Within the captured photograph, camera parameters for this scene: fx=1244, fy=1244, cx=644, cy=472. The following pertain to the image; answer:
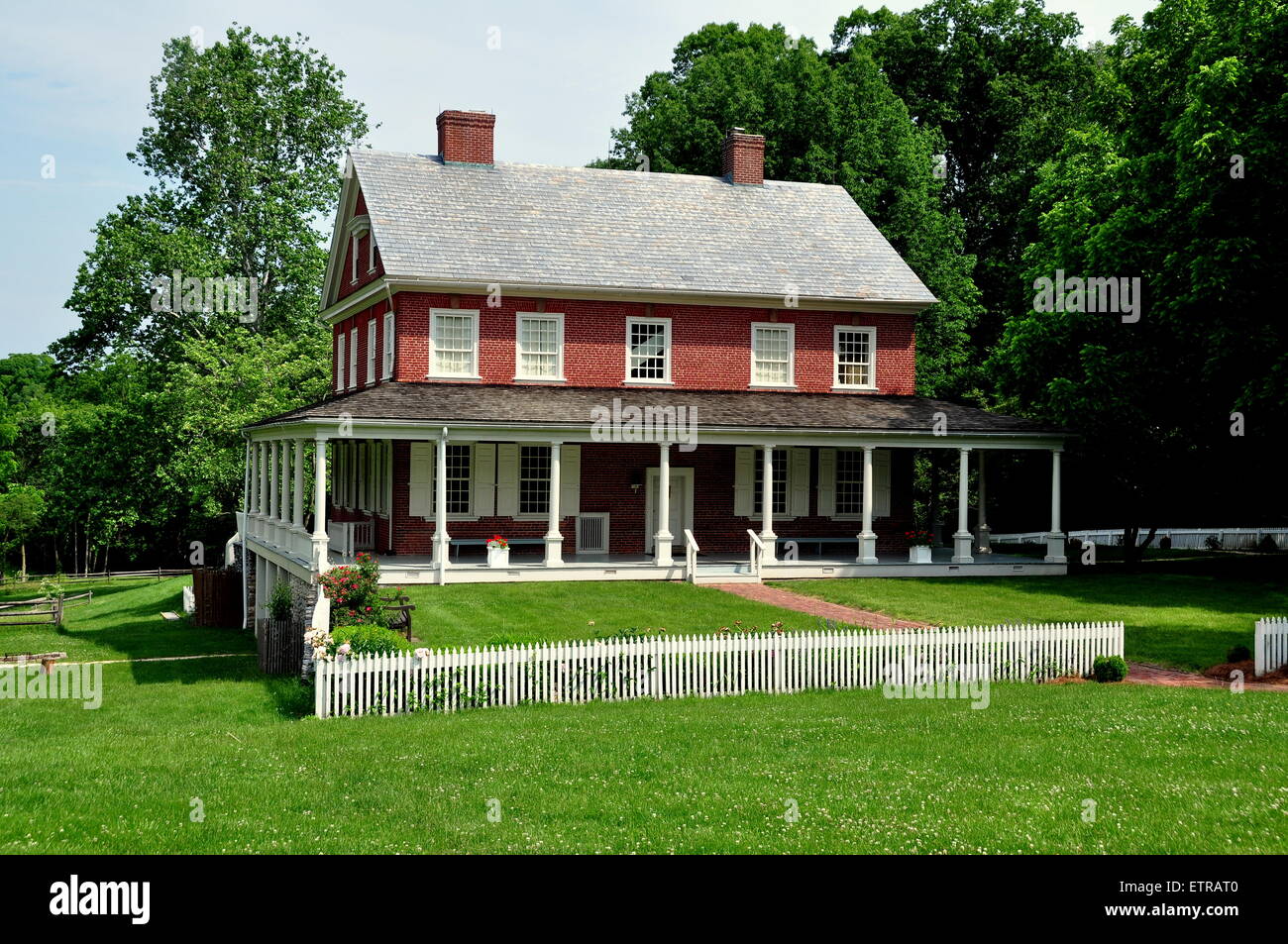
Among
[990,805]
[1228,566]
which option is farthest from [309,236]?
[990,805]

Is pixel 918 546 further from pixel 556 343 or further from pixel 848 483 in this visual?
pixel 556 343

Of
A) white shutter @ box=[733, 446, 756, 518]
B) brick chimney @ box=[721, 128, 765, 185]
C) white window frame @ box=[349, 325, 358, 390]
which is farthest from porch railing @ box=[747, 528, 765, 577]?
brick chimney @ box=[721, 128, 765, 185]

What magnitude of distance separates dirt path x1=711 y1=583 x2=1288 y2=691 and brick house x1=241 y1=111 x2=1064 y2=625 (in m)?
1.60

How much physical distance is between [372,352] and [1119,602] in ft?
65.4

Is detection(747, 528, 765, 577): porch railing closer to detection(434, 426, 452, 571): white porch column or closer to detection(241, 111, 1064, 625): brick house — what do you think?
detection(241, 111, 1064, 625): brick house

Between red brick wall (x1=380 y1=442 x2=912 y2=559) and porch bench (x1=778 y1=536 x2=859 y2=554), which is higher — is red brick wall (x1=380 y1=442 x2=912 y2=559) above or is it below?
above

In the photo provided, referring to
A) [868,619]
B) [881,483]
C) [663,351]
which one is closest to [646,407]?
[663,351]

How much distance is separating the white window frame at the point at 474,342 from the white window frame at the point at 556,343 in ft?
3.29

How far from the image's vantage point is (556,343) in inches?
1261

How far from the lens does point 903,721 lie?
48.8ft

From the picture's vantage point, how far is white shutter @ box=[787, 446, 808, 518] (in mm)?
32969

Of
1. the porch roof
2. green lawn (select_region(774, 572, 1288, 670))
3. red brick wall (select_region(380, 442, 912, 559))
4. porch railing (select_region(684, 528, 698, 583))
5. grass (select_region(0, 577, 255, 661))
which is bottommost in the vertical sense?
grass (select_region(0, 577, 255, 661))

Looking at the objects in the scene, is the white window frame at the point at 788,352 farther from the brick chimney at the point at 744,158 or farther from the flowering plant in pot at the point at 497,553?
the flowering plant in pot at the point at 497,553

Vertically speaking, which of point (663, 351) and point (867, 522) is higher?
point (663, 351)
